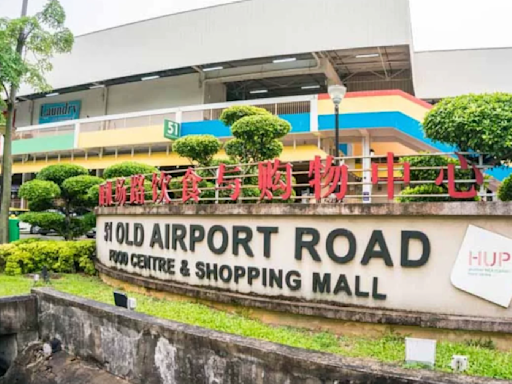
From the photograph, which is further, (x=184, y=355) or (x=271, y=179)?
(x=271, y=179)

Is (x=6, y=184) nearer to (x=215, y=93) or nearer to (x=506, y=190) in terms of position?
(x=506, y=190)

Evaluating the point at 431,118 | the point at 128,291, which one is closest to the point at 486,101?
the point at 431,118

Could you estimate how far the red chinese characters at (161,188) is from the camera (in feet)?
26.7

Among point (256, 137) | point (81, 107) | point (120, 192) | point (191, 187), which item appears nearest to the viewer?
point (191, 187)

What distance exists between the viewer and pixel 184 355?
13.1ft

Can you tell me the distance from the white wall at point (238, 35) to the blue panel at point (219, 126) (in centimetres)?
330

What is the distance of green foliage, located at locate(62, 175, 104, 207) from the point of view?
12.3 metres

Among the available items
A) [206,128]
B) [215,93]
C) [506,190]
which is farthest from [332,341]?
[215,93]

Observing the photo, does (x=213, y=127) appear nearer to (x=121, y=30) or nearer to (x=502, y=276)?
(x=121, y=30)

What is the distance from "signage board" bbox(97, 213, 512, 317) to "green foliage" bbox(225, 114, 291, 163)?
2.41 metres

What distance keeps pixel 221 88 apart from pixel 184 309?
1959cm

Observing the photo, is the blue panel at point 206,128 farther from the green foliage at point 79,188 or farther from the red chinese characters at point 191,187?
the red chinese characters at point 191,187

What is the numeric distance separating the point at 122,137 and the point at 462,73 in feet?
60.0

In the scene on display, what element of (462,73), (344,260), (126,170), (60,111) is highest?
(462,73)
